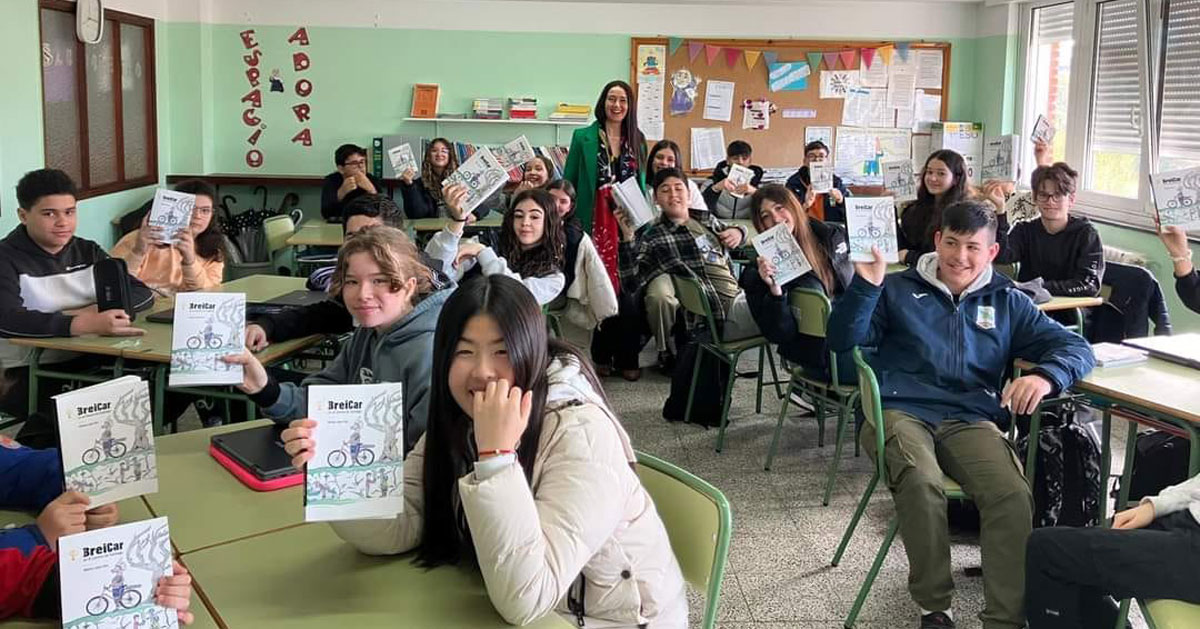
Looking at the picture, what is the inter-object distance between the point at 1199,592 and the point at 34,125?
18.5 feet

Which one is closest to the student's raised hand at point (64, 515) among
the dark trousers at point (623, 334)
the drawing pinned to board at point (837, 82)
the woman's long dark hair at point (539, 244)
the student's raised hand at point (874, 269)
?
the student's raised hand at point (874, 269)

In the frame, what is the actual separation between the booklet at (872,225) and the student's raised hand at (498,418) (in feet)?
6.57

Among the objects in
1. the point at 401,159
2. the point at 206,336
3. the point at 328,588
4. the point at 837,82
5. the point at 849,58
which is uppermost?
the point at 849,58

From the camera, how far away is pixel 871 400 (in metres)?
2.73

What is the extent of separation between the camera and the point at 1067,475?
3084 mm

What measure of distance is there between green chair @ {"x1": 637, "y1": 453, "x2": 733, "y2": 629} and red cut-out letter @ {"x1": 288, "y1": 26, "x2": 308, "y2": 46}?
6.68 metres

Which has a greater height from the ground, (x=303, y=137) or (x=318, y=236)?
(x=303, y=137)

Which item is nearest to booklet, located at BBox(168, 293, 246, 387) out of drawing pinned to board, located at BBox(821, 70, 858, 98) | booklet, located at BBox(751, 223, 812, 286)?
booklet, located at BBox(751, 223, 812, 286)

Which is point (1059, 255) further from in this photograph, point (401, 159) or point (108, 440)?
point (108, 440)

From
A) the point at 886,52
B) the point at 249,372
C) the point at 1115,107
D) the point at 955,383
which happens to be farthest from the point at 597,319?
the point at 886,52

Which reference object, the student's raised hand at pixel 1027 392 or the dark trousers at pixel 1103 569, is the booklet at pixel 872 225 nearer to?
the student's raised hand at pixel 1027 392

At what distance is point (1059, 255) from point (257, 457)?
3.84 m

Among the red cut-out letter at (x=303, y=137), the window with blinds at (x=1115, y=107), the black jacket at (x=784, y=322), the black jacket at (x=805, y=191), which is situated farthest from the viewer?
the red cut-out letter at (x=303, y=137)

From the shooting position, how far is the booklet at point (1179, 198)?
3104 millimetres
